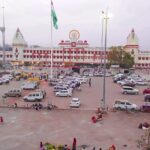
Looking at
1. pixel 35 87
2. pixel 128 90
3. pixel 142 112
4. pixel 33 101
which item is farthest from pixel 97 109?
pixel 35 87

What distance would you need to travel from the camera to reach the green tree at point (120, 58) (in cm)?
9556

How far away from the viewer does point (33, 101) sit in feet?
135

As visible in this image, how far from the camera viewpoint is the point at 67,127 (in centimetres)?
2919

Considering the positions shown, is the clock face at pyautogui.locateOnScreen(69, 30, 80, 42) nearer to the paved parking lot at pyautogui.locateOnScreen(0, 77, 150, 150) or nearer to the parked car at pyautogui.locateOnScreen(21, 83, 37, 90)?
the parked car at pyautogui.locateOnScreen(21, 83, 37, 90)

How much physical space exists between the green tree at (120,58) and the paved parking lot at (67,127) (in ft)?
186

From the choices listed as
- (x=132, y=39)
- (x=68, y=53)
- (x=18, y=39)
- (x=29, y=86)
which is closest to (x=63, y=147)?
(x=29, y=86)

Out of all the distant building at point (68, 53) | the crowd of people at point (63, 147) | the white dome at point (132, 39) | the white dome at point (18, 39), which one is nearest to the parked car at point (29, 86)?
the crowd of people at point (63, 147)

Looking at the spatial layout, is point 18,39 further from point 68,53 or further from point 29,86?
point 29,86

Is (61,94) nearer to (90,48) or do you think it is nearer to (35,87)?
(35,87)

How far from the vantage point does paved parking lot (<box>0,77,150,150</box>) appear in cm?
2495

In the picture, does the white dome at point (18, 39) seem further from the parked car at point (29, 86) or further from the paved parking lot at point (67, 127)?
the paved parking lot at point (67, 127)

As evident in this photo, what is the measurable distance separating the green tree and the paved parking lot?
56779 mm

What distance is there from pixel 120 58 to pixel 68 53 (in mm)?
21132

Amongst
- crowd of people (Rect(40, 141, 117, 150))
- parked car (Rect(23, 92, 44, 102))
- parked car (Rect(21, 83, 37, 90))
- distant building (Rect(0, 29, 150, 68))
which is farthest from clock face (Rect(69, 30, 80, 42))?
crowd of people (Rect(40, 141, 117, 150))
